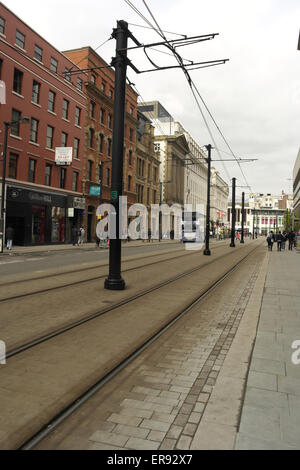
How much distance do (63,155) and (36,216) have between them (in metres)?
5.39

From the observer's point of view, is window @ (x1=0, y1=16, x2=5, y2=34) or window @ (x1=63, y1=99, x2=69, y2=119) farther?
window @ (x1=63, y1=99, x2=69, y2=119)

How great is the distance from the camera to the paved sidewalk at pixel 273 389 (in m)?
2.70

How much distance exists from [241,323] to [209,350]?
1.55m

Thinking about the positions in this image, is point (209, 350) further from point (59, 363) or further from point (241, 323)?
point (59, 363)

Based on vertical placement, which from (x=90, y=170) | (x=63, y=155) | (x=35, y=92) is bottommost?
(x=63, y=155)

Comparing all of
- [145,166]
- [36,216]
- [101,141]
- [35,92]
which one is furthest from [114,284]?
[145,166]

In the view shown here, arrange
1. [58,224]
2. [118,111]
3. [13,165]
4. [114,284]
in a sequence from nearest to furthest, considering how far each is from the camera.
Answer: [118,111] → [114,284] → [13,165] → [58,224]

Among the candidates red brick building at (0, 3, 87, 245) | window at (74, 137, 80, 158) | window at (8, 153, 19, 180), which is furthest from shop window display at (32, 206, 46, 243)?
window at (74, 137, 80, 158)

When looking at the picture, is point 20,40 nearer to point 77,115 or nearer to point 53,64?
point 53,64

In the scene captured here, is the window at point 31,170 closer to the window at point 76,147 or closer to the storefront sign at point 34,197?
the storefront sign at point 34,197

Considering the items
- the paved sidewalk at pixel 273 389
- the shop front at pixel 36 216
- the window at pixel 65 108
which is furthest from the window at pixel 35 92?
the paved sidewalk at pixel 273 389

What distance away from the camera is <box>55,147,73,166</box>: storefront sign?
29016 mm

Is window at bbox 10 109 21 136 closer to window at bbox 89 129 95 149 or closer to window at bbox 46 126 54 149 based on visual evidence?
window at bbox 46 126 54 149

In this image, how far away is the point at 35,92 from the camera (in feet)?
92.6
